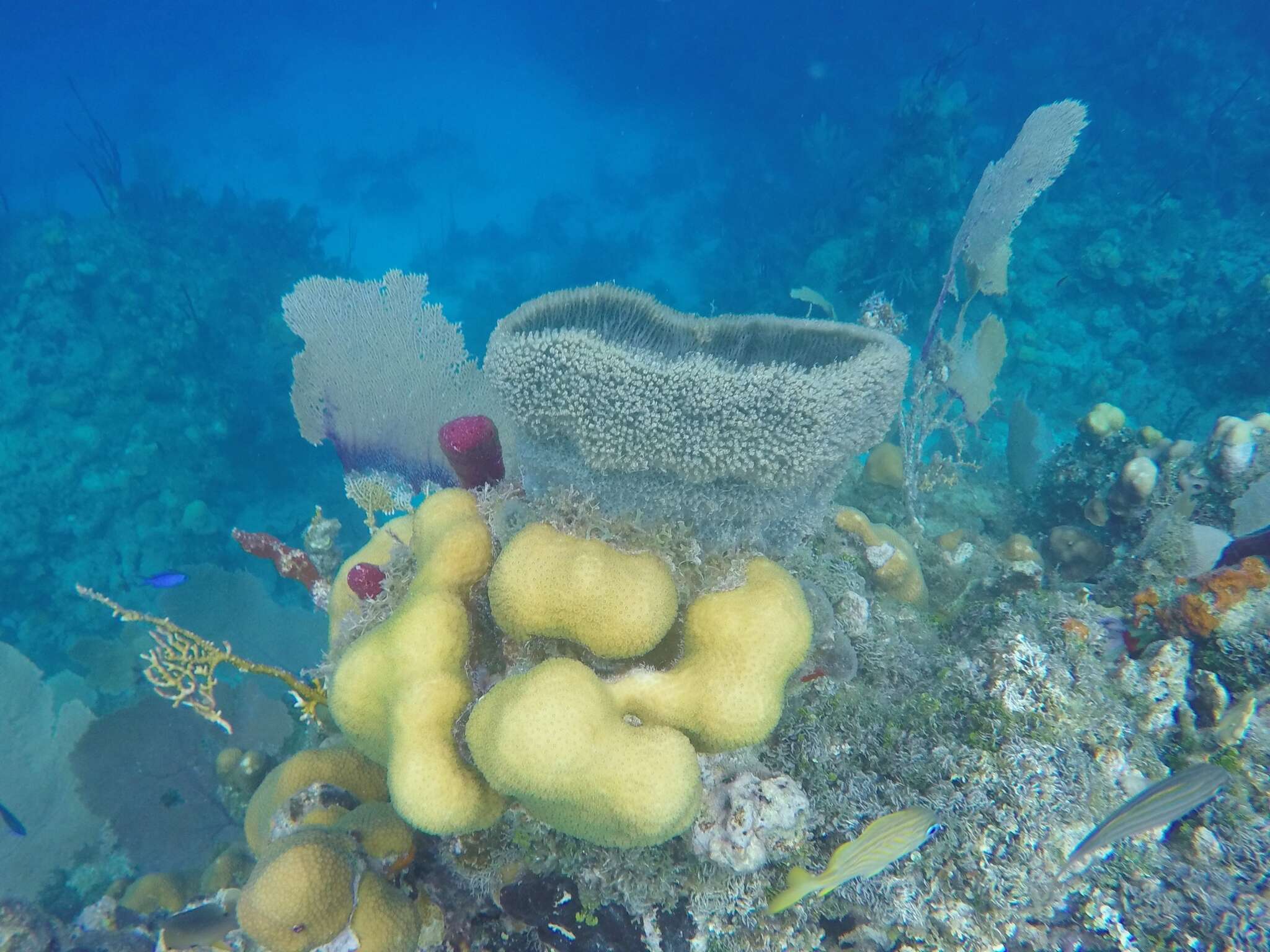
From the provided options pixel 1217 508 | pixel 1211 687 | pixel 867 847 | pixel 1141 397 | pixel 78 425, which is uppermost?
pixel 1141 397

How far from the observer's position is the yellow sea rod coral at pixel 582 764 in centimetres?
205

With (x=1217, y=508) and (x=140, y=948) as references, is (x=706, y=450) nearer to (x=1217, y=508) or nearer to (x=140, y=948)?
(x=1217, y=508)

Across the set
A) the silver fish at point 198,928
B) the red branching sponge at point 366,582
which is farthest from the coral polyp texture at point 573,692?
the silver fish at point 198,928

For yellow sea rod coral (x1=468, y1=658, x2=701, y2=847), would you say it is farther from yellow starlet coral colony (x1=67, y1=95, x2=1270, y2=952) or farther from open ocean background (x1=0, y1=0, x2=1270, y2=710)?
open ocean background (x1=0, y1=0, x2=1270, y2=710)

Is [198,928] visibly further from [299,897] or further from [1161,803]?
[1161,803]

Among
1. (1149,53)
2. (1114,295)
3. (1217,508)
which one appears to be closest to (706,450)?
(1217,508)

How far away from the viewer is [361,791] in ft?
10.7

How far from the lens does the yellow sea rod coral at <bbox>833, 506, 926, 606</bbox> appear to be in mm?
4668

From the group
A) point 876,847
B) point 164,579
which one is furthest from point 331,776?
point 164,579

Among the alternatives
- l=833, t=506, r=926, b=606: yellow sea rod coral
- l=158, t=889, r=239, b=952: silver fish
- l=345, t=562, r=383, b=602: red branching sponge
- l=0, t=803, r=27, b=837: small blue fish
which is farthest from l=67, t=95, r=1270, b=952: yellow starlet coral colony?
l=0, t=803, r=27, b=837: small blue fish

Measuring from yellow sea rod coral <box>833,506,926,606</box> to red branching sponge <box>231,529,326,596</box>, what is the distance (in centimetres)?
396

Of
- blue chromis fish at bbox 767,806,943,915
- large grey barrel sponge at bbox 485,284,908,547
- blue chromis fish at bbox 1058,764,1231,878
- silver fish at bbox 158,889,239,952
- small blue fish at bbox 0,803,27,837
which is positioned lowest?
small blue fish at bbox 0,803,27,837

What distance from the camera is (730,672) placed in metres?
2.31

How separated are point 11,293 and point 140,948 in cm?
1635
